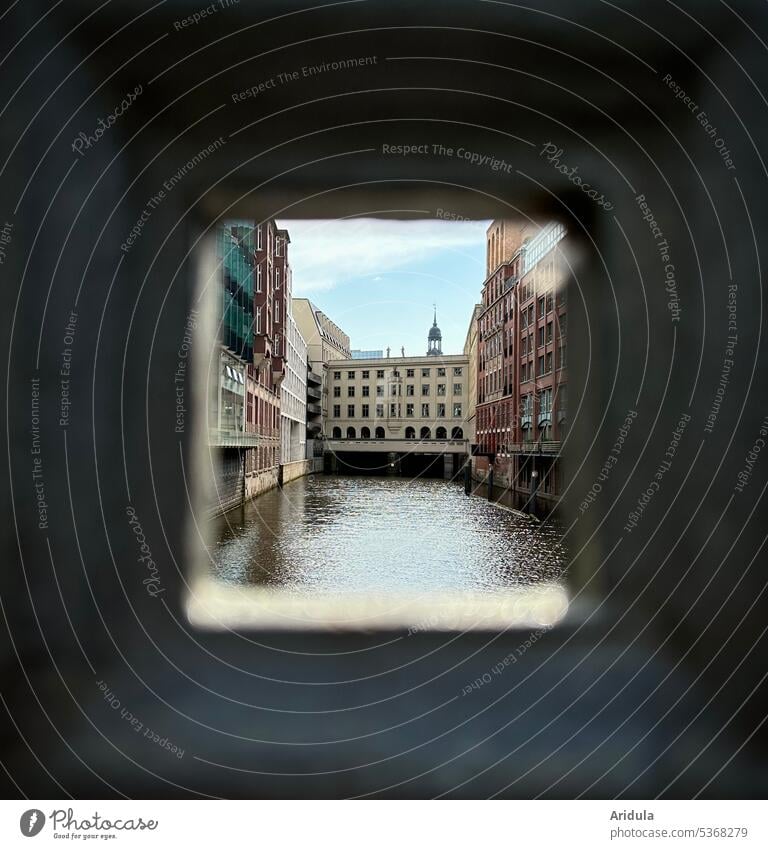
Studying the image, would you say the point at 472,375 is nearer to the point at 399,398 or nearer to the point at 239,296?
the point at 399,398

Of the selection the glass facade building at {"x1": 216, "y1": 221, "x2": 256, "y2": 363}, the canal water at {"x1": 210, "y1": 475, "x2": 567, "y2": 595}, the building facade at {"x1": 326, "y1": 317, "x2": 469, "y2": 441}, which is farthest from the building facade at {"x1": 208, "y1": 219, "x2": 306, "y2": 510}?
the building facade at {"x1": 326, "y1": 317, "x2": 469, "y2": 441}

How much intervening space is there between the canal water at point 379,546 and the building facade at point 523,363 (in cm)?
133

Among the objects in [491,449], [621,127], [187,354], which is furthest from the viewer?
[491,449]

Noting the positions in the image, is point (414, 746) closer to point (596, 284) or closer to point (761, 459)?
point (761, 459)

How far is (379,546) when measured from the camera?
739 centimetres

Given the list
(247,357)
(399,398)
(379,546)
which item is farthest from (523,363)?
(399,398)

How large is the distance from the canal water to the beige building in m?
9.16

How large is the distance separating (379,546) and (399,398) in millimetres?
13800

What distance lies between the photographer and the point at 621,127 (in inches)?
61.7

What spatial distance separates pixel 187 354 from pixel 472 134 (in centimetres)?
112

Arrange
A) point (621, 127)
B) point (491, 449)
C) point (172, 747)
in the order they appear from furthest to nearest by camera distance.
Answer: point (491, 449)
point (621, 127)
point (172, 747)

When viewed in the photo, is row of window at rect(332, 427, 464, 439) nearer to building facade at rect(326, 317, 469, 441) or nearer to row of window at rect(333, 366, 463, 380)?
Answer: building facade at rect(326, 317, 469, 441)
